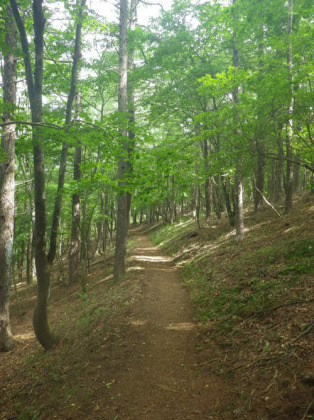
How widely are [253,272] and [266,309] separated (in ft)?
6.49

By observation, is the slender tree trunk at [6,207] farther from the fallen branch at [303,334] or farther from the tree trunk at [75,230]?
the fallen branch at [303,334]

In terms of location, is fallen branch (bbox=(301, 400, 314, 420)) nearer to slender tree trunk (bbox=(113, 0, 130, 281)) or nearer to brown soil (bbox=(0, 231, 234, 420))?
brown soil (bbox=(0, 231, 234, 420))

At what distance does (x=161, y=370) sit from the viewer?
482 centimetres

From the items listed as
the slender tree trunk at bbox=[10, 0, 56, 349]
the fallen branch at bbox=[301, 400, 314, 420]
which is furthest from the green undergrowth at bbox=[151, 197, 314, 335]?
the slender tree trunk at bbox=[10, 0, 56, 349]

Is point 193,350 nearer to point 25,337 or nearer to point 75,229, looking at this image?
point 25,337

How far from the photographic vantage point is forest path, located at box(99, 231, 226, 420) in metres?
3.90

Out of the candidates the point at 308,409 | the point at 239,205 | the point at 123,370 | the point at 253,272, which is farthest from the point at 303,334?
the point at 239,205

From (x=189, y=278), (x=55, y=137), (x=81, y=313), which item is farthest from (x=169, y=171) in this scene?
(x=81, y=313)

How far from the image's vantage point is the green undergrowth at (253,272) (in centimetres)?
563

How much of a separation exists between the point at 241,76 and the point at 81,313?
1013 centimetres

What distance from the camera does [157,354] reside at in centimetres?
532

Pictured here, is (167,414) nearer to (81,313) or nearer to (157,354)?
(157,354)

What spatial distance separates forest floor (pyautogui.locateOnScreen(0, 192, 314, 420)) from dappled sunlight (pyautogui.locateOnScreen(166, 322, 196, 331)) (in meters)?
0.03

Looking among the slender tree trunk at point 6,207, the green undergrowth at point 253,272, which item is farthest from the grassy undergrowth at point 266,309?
the slender tree trunk at point 6,207
